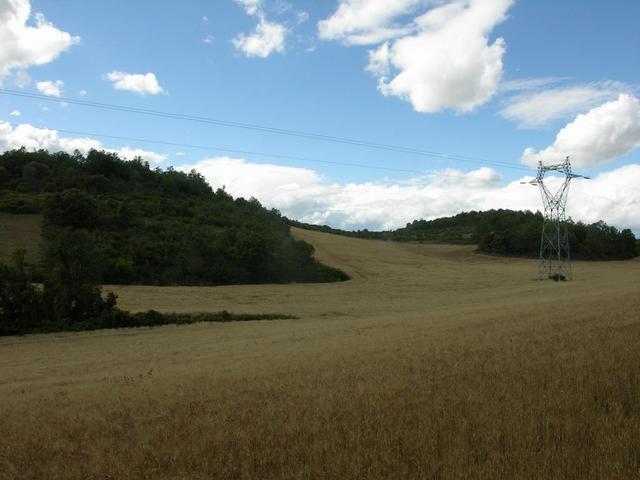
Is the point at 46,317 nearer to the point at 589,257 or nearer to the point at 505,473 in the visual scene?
the point at 505,473

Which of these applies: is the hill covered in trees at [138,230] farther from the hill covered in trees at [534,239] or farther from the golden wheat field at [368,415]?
the hill covered in trees at [534,239]

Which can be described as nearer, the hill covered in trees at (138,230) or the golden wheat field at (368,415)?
the golden wheat field at (368,415)

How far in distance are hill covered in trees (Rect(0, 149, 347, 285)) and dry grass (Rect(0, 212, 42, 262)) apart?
1609mm

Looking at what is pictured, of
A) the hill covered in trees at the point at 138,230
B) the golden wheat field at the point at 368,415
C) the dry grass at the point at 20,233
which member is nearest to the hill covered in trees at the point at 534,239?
the hill covered in trees at the point at 138,230

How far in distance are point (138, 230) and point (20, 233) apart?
12062 millimetres

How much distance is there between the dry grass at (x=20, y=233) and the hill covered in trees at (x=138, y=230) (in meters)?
1.61

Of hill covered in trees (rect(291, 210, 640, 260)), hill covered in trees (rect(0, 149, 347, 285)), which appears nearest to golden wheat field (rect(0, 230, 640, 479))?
hill covered in trees (rect(0, 149, 347, 285))

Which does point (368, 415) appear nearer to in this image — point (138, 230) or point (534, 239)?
point (138, 230)

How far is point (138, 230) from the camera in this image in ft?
212

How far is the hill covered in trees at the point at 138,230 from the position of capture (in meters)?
51.0

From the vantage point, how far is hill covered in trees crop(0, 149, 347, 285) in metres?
51.0

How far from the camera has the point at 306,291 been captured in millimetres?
53531

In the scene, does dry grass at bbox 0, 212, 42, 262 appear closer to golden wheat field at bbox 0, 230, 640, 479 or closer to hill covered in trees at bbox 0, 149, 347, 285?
hill covered in trees at bbox 0, 149, 347, 285

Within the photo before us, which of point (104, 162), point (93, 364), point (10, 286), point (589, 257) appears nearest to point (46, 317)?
point (10, 286)
